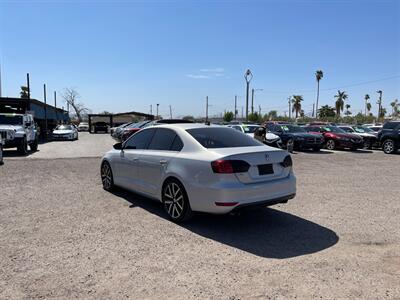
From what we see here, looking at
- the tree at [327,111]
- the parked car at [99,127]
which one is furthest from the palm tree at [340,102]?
the parked car at [99,127]

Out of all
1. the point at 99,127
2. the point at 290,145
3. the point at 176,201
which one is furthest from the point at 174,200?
the point at 99,127

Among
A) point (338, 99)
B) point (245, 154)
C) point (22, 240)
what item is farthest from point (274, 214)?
point (338, 99)

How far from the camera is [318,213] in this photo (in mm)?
6504

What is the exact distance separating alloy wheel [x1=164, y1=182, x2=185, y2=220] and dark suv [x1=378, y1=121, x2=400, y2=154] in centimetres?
1695

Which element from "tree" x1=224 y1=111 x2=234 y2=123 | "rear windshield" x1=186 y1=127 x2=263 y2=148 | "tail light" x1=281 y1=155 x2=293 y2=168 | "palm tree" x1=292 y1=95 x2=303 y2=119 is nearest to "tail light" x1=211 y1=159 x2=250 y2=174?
"rear windshield" x1=186 y1=127 x2=263 y2=148

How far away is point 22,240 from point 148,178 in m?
2.21

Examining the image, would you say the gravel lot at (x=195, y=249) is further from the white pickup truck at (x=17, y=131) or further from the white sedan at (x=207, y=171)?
the white pickup truck at (x=17, y=131)

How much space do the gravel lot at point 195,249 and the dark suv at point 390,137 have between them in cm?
1266

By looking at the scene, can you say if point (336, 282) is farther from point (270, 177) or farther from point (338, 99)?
point (338, 99)

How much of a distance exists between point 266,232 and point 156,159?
7.06ft

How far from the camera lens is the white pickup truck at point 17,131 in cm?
1691

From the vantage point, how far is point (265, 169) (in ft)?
17.8

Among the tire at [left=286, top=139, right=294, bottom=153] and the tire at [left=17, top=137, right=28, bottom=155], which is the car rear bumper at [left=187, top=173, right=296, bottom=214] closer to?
the tire at [left=286, top=139, right=294, bottom=153]

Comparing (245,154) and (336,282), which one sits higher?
(245,154)
